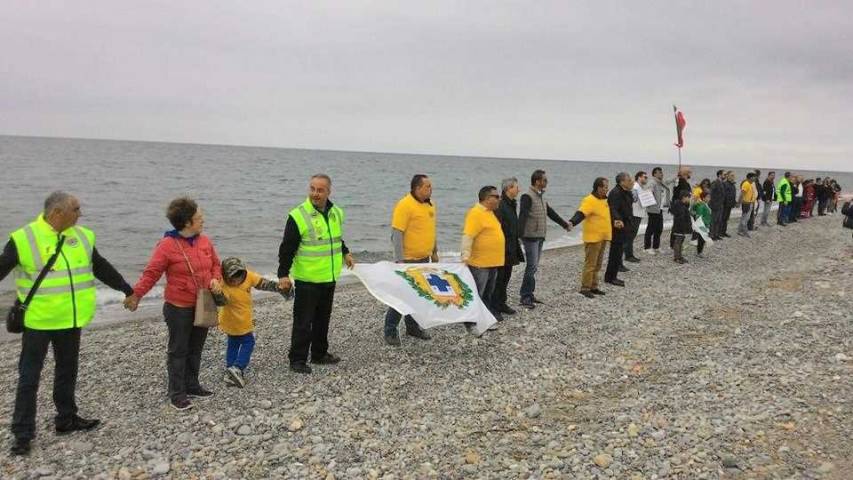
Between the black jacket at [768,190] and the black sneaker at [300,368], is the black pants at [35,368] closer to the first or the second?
the black sneaker at [300,368]

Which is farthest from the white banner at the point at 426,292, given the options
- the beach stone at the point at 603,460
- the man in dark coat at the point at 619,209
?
the man in dark coat at the point at 619,209

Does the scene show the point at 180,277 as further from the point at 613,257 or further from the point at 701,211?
the point at 701,211

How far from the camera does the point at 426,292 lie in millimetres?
7398

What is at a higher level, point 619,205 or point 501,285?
point 619,205

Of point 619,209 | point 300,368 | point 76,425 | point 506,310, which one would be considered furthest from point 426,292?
point 619,209

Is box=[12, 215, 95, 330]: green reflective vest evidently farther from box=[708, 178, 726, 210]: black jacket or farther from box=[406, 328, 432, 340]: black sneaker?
box=[708, 178, 726, 210]: black jacket

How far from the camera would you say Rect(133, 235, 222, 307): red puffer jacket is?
218 inches

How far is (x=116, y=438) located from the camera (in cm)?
531

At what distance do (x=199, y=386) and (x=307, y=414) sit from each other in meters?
1.30

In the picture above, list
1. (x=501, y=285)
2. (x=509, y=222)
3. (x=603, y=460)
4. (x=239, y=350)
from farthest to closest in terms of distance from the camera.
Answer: (x=501, y=285), (x=509, y=222), (x=239, y=350), (x=603, y=460)

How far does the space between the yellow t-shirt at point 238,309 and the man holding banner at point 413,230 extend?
197 centimetres

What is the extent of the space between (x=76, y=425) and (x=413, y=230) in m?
4.17

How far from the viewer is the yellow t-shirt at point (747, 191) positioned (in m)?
19.5

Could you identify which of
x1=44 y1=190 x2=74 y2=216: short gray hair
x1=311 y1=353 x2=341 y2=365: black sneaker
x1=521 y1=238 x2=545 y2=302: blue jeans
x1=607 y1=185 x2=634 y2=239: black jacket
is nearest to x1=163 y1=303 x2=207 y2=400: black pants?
x1=44 y1=190 x2=74 y2=216: short gray hair
